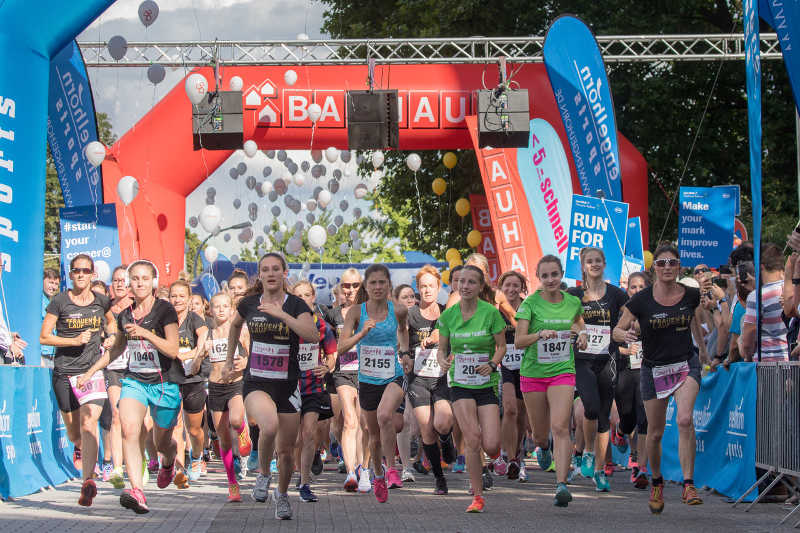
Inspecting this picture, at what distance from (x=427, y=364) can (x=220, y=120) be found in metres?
11.3

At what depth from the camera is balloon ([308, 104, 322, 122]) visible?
2170 cm

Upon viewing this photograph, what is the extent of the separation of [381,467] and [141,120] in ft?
44.3

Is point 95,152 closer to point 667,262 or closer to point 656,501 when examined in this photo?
point 667,262

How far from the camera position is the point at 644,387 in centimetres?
961

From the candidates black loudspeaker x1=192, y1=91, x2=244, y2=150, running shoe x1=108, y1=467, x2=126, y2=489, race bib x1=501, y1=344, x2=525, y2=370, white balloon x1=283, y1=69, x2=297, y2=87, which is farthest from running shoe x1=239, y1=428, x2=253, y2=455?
white balloon x1=283, y1=69, x2=297, y2=87

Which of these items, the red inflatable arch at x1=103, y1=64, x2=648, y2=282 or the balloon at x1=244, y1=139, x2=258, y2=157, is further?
the red inflatable arch at x1=103, y1=64, x2=648, y2=282

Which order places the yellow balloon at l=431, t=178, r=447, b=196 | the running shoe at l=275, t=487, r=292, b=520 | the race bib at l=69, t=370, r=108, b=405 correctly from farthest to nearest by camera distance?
the yellow balloon at l=431, t=178, r=447, b=196
the race bib at l=69, t=370, r=108, b=405
the running shoe at l=275, t=487, r=292, b=520

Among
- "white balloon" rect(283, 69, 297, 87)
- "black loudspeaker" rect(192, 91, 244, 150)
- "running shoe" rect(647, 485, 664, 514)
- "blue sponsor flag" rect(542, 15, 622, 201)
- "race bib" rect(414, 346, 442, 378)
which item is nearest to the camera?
"running shoe" rect(647, 485, 664, 514)

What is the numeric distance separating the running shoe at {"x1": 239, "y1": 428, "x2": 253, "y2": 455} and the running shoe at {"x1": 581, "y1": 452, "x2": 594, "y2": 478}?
11.0ft

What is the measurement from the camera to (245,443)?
1212 cm

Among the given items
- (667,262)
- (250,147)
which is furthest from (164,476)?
(250,147)

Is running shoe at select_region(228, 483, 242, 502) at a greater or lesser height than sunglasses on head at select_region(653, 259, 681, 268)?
lesser

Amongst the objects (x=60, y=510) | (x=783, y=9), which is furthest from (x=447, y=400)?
(x=783, y=9)

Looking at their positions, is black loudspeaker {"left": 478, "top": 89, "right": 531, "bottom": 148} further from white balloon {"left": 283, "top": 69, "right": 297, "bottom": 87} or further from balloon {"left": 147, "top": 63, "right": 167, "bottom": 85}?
balloon {"left": 147, "top": 63, "right": 167, "bottom": 85}
